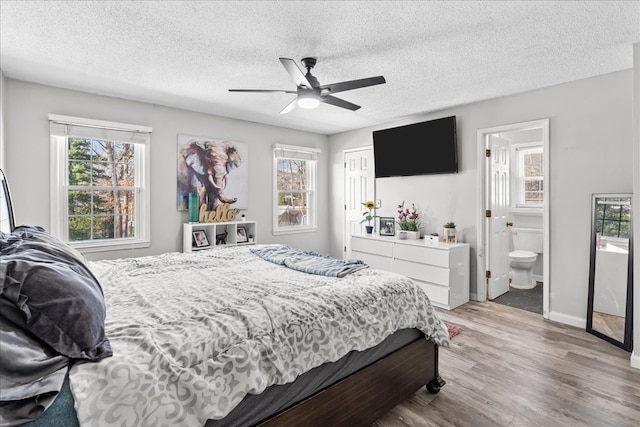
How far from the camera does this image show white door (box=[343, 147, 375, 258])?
17.6ft

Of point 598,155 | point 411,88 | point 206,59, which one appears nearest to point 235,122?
point 206,59

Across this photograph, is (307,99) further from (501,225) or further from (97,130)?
(501,225)

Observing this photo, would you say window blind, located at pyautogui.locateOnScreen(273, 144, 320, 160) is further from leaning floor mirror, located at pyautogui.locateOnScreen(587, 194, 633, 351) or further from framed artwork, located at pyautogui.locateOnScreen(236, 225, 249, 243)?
leaning floor mirror, located at pyautogui.locateOnScreen(587, 194, 633, 351)

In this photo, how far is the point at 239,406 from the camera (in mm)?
1280

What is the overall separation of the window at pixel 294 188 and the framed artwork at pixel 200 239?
3.96ft

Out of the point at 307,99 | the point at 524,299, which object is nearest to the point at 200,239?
the point at 307,99

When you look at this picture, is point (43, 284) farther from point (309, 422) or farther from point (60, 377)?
point (309, 422)

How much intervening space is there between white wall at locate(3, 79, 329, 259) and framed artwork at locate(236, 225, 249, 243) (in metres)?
0.29

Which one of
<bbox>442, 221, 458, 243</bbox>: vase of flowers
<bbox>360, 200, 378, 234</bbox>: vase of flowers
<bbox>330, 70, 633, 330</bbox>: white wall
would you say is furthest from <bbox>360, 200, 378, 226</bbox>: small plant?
<bbox>330, 70, 633, 330</bbox>: white wall

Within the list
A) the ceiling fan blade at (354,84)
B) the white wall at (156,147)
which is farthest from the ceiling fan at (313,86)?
the white wall at (156,147)

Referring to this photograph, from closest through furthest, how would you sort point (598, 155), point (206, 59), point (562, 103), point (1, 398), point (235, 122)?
point (1, 398), point (206, 59), point (598, 155), point (562, 103), point (235, 122)

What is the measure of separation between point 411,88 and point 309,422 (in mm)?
3245

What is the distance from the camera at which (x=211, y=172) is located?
4.50m

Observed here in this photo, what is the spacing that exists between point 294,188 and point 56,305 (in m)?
4.60
